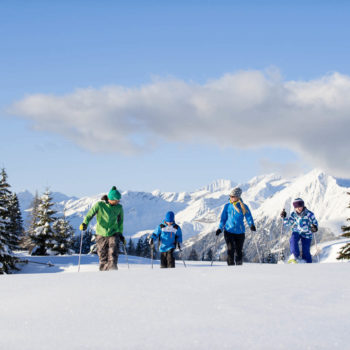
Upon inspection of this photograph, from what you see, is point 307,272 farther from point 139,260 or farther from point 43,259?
point 43,259

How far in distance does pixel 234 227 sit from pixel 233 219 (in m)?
0.22

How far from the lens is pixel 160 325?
360cm

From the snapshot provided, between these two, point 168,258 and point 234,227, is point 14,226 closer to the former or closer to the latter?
point 168,258

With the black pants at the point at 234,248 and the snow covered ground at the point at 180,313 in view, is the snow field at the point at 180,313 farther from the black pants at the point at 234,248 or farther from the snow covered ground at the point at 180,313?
the black pants at the point at 234,248

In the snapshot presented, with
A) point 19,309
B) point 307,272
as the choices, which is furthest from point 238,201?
point 19,309

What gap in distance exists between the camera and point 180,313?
3.88 meters

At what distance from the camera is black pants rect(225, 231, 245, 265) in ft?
37.0

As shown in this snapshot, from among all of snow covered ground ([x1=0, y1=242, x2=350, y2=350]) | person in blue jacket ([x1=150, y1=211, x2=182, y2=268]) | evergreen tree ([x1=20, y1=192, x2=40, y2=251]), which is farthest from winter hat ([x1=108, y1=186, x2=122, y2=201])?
evergreen tree ([x1=20, y1=192, x2=40, y2=251])

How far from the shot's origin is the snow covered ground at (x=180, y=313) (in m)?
3.31

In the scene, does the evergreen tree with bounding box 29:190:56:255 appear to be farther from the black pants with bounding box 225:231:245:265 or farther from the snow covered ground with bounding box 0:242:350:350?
the snow covered ground with bounding box 0:242:350:350

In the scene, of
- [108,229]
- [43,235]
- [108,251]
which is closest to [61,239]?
[43,235]

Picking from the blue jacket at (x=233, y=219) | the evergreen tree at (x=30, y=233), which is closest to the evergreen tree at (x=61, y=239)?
the evergreen tree at (x=30, y=233)

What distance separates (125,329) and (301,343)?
145cm

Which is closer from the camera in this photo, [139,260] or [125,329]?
[125,329]
